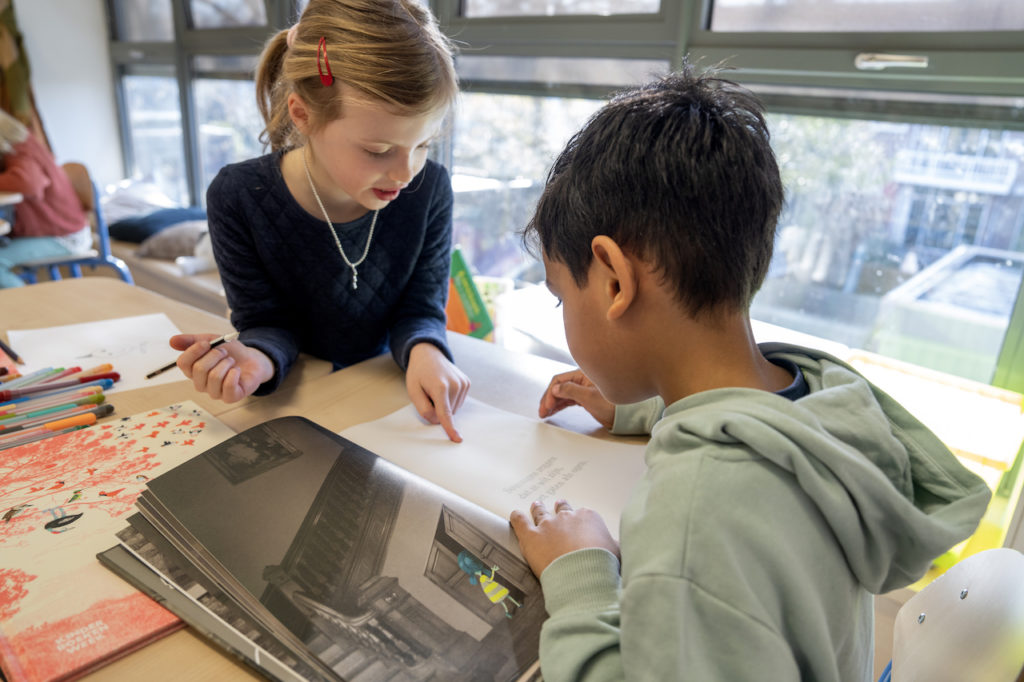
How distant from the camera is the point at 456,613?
0.52 m

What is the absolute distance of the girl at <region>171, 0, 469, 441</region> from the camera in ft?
2.82

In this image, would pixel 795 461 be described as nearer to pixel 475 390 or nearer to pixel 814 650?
pixel 814 650

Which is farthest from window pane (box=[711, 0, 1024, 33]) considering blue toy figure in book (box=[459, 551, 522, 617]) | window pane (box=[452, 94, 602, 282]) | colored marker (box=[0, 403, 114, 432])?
colored marker (box=[0, 403, 114, 432])

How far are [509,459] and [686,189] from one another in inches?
15.3

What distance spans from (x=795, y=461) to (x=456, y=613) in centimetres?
28

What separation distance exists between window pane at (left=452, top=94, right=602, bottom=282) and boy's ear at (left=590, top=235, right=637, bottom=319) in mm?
1745

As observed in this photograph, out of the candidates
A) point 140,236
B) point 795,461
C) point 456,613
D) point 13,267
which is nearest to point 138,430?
point 456,613

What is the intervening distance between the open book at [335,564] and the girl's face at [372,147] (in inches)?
15.5

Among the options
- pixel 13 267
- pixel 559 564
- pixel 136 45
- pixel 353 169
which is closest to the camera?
pixel 559 564

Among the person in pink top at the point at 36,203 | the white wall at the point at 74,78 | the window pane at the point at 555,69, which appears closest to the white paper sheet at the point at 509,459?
the window pane at the point at 555,69

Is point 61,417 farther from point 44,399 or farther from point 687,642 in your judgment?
point 687,642

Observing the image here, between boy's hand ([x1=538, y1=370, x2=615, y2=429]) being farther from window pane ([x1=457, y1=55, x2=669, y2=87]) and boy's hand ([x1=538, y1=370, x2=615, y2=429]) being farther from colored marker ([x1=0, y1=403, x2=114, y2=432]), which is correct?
window pane ([x1=457, y1=55, x2=669, y2=87])

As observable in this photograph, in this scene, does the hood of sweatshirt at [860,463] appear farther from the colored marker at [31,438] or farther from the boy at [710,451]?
the colored marker at [31,438]

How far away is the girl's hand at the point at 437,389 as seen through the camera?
85cm
